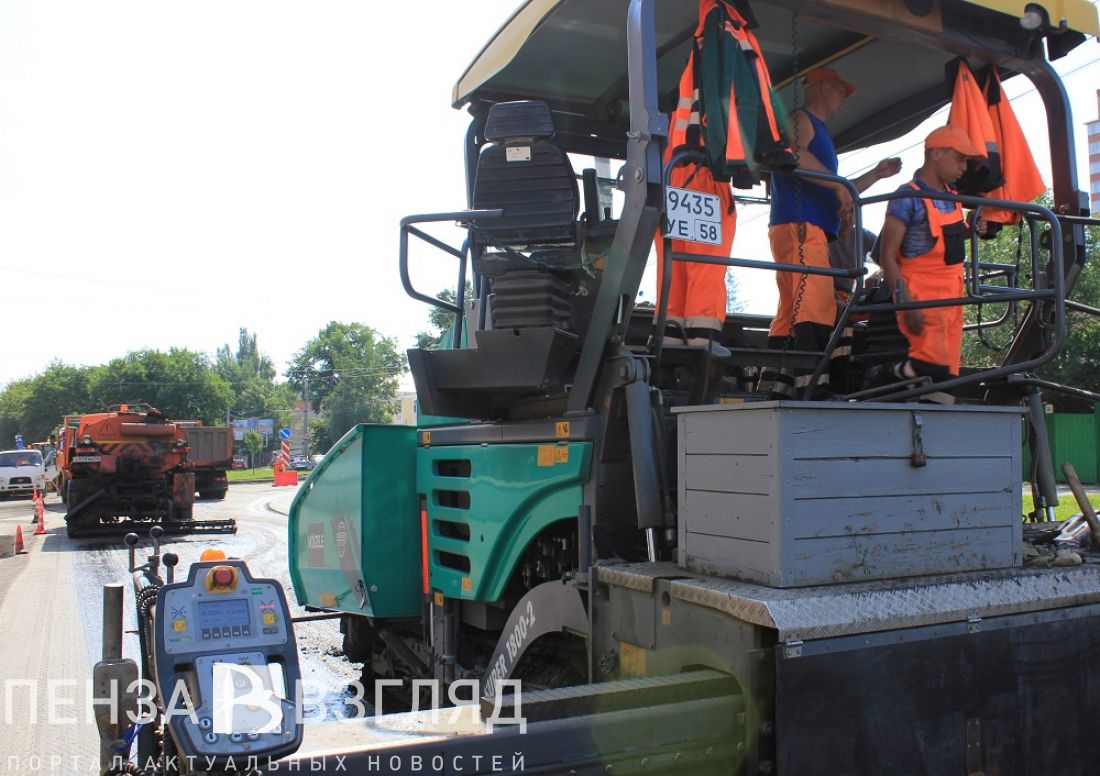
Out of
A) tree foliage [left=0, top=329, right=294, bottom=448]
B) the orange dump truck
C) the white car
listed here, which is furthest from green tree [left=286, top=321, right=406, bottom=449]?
the orange dump truck

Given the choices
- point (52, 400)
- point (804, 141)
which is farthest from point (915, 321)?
point (52, 400)

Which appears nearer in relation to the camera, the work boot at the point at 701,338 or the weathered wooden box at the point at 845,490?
the weathered wooden box at the point at 845,490

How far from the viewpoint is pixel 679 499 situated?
3.04 m

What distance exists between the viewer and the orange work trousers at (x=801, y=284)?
441cm

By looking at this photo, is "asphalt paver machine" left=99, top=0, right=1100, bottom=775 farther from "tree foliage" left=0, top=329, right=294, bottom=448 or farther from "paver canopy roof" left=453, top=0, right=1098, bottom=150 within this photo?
"tree foliage" left=0, top=329, right=294, bottom=448

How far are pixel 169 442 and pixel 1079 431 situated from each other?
2395cm

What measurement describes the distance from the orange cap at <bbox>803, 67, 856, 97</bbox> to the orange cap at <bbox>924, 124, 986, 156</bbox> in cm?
66

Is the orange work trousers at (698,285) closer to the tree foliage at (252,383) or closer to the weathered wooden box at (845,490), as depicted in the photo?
the weathered wooden box at (845,490)

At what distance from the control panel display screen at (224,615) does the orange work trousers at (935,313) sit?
2906 millimetres

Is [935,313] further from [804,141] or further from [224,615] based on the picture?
[224,615]

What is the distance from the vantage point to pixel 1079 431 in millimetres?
26656

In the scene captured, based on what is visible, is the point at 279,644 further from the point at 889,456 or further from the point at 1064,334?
the point at 1064,334

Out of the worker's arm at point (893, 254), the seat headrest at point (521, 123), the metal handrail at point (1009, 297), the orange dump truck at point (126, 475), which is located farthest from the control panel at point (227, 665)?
the orange dump truck at point (126, 475)

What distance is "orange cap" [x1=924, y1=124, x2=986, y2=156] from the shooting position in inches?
163
